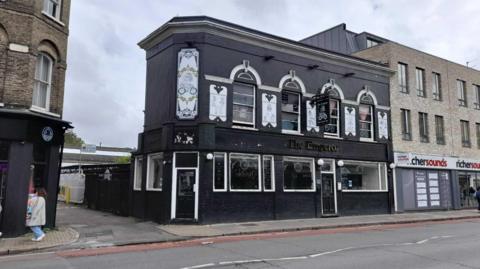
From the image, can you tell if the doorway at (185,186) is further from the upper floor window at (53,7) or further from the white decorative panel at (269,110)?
the upper floor window at (53,7)

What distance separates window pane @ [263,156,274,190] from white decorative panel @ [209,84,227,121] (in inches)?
110

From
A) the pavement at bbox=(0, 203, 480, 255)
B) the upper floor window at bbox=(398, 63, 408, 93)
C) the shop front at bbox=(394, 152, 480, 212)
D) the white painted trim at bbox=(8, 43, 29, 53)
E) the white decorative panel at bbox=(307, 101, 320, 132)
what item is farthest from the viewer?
the upper floor window at bbox=(398, 63, 408, 93)

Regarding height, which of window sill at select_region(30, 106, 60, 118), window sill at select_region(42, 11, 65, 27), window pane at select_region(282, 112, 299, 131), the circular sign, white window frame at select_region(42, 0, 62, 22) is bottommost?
the circular sign

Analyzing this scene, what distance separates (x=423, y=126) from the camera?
25.8 m

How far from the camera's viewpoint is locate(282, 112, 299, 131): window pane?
19672 millimetres

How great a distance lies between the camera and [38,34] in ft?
46.4

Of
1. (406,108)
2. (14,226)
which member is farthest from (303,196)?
(14,226)

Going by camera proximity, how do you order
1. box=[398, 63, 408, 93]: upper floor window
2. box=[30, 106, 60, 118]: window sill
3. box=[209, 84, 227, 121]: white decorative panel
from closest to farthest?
1. box=[30, 106, 60, 118]: window sill
2. box=[209, 84, 227, 121]: white decorative panel
3. box=[398, 63, 408, 93]: upper floor window

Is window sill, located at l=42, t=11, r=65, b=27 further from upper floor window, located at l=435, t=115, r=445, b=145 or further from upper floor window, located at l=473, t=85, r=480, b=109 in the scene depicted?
upper floor window, located at l=473, t=85, r=480, b=109

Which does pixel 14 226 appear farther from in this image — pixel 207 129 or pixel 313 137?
pixel 313 137

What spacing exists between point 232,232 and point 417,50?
18.4 meters

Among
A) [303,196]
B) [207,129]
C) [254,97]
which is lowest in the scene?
[303,196]

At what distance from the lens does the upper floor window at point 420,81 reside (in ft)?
85.5

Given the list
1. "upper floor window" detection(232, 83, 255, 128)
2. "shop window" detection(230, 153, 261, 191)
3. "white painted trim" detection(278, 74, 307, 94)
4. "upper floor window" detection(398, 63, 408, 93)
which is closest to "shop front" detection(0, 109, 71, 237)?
"shop window" detection(230, 153, 261, 191)
